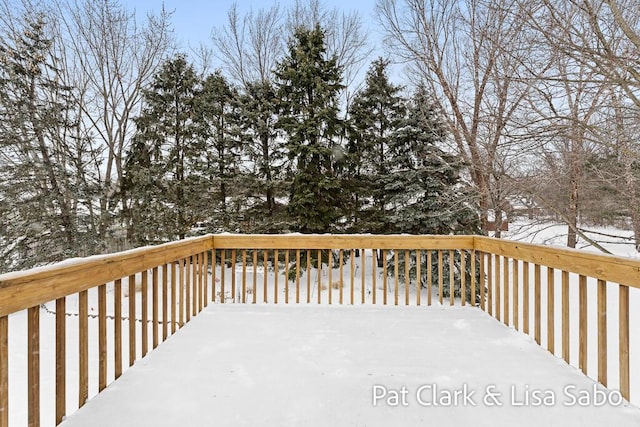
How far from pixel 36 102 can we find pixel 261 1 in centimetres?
603

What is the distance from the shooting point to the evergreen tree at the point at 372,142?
29.0 ft

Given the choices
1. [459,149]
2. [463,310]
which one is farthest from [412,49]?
[463,310]

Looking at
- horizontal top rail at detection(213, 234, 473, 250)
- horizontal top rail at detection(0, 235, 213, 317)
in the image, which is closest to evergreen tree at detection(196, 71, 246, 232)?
horizontal top rail at detection(213, 234, 473, 250)

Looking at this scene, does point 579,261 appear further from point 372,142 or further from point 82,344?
point 372,142

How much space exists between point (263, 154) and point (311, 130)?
5.70ft

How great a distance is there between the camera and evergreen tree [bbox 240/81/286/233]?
892cm

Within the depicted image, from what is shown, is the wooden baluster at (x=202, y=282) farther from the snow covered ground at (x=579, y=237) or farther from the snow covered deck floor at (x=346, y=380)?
the snow covered ground at (x=579, y=237)

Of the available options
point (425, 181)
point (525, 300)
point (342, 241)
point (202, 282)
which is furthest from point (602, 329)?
point (425, 181)

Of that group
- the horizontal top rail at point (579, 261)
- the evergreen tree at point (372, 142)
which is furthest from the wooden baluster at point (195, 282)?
the evergreen tree at point (372, 142)

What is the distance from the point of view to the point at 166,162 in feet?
30.9

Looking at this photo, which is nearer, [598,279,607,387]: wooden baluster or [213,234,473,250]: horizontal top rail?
[598,279,607,387]: wooden baluster

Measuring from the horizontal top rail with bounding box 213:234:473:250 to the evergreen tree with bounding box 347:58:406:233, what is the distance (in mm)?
5163

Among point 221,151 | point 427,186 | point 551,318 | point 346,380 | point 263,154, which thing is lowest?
point 346,380

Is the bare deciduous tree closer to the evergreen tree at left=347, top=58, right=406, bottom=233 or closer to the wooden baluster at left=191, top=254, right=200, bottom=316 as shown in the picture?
the evergreen tree at left=347, top=58, right=406, bottom=233
